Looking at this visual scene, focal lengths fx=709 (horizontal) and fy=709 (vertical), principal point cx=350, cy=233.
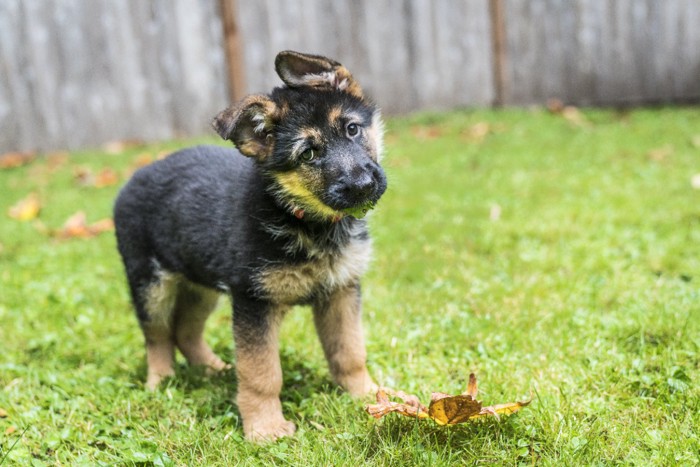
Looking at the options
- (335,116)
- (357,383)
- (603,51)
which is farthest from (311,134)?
(603,51)

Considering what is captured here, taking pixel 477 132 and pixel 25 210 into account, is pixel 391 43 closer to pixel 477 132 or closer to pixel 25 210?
pixel 477 132

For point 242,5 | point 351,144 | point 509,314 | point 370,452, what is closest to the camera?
point 370,452

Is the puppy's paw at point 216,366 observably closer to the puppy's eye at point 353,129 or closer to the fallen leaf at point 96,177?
the puppy's eye at point 353,129

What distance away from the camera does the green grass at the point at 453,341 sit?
3.00 m

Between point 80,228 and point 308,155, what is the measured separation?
4.64 metres

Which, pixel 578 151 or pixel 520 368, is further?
pixel 578 151

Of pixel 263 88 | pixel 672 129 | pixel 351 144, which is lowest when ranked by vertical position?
pixel 672 129

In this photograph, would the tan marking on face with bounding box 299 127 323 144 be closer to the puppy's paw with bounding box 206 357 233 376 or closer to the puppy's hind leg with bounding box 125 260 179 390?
the puppy's hind leg with bounding box 125 260 179 390

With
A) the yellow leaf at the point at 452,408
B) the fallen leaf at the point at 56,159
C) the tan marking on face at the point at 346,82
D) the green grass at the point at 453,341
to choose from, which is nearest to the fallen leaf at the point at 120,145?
the fallen leaf at the point at 56,159

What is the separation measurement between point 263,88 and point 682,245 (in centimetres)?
765

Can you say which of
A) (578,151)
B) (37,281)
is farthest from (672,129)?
(37,281)

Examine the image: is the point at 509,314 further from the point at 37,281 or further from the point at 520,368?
the point at 37,281

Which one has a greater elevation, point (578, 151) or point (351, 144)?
point (351, 144)

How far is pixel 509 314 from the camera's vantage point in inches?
169
